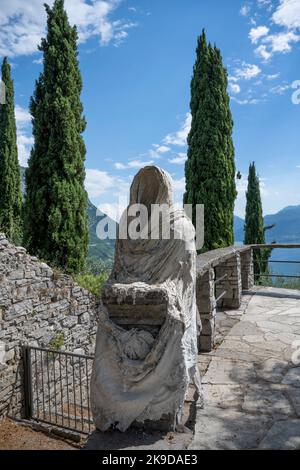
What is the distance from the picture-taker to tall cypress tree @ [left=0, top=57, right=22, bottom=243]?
15445 mm

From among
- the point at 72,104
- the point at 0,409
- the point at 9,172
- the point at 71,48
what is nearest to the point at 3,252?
the point at 0,409

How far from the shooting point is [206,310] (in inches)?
185

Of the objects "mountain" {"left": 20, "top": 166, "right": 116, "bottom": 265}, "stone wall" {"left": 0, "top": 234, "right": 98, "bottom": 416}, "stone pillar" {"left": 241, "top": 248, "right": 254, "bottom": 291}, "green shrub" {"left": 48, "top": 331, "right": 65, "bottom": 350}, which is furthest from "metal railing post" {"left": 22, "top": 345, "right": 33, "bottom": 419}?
"stone pillar" {"left": 241, "top": 248, "right": 254, "bottom": 291}

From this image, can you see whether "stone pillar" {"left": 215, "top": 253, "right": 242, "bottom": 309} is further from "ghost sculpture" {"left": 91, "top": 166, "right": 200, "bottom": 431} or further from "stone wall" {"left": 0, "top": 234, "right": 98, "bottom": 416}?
"ghost sculpture" {"left": 91, "top": 166, "right": 200, "bottom": 431}

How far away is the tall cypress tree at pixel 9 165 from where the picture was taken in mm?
15445

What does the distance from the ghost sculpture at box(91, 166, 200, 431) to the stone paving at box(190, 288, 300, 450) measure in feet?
1.31

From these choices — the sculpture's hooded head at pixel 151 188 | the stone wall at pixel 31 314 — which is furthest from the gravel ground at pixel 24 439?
the sculpture's hooded head at pixel 151 188

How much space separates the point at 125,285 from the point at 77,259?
8.23 m

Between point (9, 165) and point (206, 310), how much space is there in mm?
13847

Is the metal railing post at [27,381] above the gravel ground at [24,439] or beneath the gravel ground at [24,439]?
above

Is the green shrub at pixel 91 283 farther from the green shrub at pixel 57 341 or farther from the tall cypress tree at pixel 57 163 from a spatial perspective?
the tall cypress tree at pixel 57 163

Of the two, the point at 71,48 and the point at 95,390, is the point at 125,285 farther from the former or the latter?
the point at 71,48

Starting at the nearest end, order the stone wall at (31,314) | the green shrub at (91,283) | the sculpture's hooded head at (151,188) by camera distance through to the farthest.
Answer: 1. the sculpture's hooded head at (151,188)
2. the stone wall at (31,314)
3. the green shrub at (91,283)

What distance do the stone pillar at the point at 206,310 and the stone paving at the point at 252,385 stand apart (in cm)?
16
